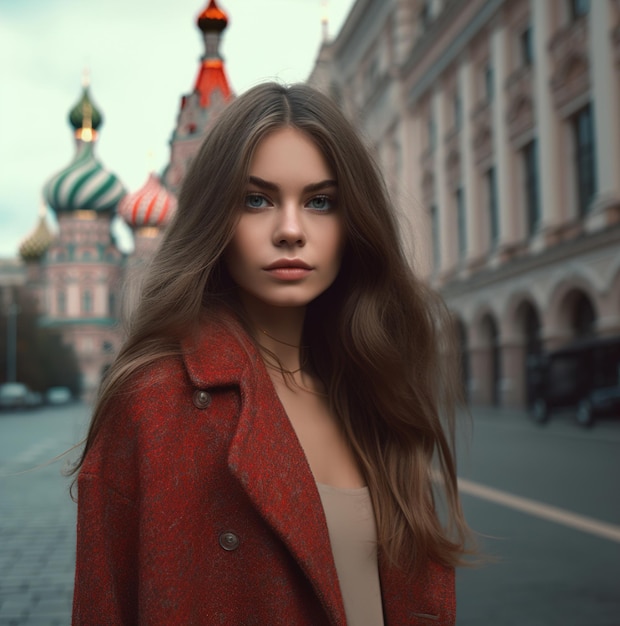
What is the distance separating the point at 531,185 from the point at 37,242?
2227 inches

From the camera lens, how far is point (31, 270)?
74.7m

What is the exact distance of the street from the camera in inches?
174

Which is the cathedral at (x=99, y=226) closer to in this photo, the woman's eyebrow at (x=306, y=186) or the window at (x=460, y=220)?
the woman's eyebrow at (x=306, y=186)

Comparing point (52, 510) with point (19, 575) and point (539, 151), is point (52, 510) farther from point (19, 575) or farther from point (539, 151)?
point (539, 151)

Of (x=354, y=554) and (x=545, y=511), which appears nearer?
(x=354, y=554)

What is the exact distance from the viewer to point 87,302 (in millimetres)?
58844

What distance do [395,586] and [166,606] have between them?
53 centimetres

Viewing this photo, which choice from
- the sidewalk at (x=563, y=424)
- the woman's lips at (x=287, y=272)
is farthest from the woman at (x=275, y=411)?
the sidewalk at (x=563, y=424)

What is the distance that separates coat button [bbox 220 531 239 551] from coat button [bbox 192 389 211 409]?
9.2 inches

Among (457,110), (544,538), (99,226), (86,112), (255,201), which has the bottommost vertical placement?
(544,538)

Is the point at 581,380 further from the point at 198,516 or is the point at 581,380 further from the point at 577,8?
the point at 198,516

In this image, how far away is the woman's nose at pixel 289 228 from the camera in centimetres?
168

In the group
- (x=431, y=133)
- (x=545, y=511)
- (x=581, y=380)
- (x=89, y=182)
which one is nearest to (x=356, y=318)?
(x=545, y=511)

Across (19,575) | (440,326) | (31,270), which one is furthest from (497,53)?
(31,270)
